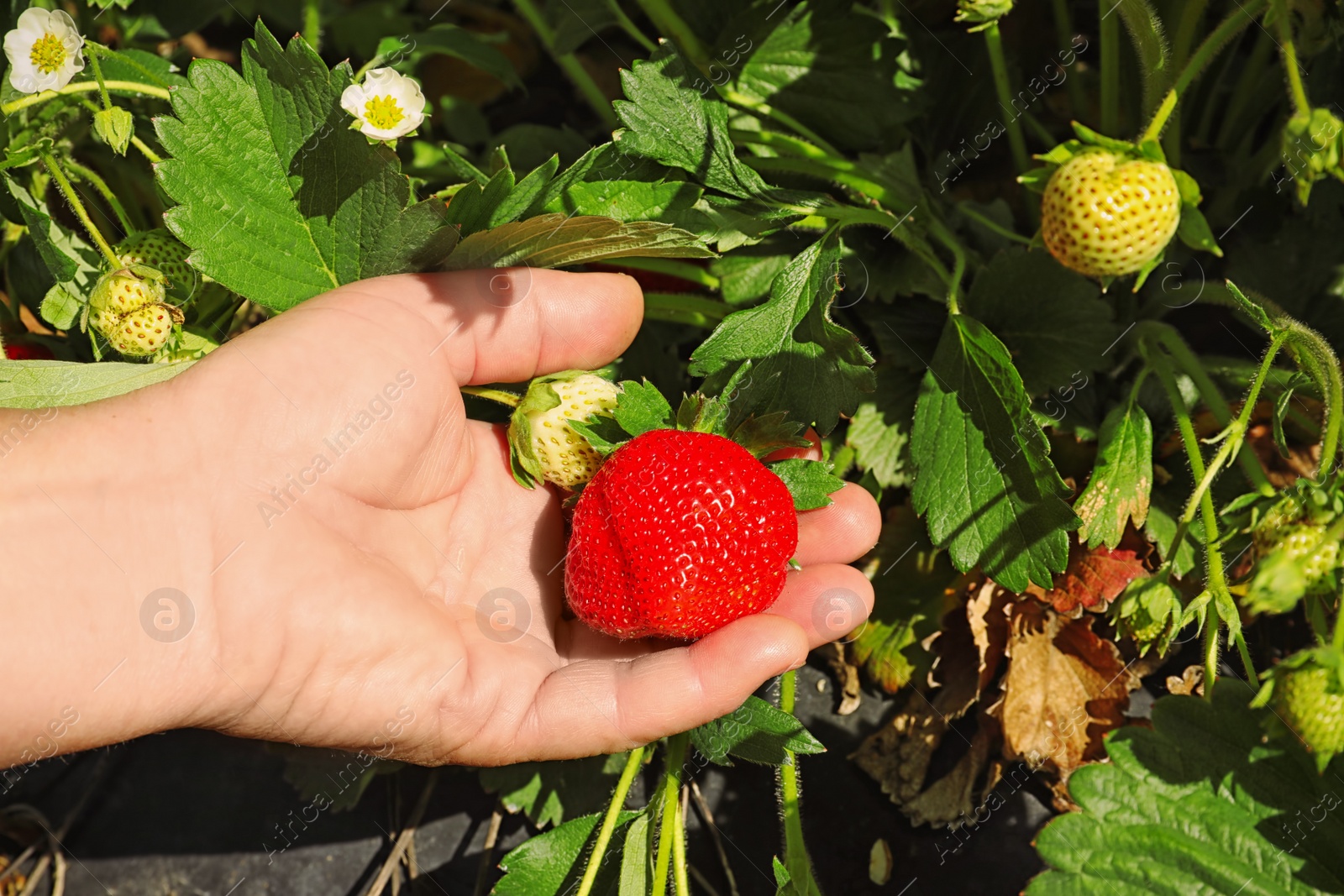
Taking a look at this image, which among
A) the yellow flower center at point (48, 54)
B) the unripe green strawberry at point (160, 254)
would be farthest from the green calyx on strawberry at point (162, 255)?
the yellow flower center at point (48, 54)

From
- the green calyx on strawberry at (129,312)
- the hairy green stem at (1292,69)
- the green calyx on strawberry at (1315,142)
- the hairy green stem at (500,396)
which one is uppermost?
the green calyx on strawberry at (129,312)

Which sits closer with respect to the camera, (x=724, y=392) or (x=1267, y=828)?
(x=1267, y=828)

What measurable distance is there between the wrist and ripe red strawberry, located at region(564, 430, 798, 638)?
487 millimetres

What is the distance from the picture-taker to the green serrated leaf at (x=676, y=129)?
4.43ft

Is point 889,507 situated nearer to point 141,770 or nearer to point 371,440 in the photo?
point 371,440

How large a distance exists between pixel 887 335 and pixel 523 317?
2.04 feet

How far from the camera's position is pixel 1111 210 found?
1052 millimetres

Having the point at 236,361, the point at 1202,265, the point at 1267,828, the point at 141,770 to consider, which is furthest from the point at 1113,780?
the point at 141,770

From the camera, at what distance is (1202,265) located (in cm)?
179

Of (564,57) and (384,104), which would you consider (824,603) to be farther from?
(564,57)

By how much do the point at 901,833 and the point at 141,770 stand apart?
4.93ft

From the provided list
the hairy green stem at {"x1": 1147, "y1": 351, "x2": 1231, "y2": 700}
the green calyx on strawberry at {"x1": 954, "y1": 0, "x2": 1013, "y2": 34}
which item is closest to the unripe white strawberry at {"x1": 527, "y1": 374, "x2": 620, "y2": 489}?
the green calyx on strawberry at {"x1": 954, "y1": 0, "x2": 1013, "y2": 34}

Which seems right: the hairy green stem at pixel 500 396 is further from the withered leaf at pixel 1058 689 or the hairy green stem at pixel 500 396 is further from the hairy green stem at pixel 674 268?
the withered leaf at pixel 1058 689

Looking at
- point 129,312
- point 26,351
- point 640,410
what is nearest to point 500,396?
point 640,410
